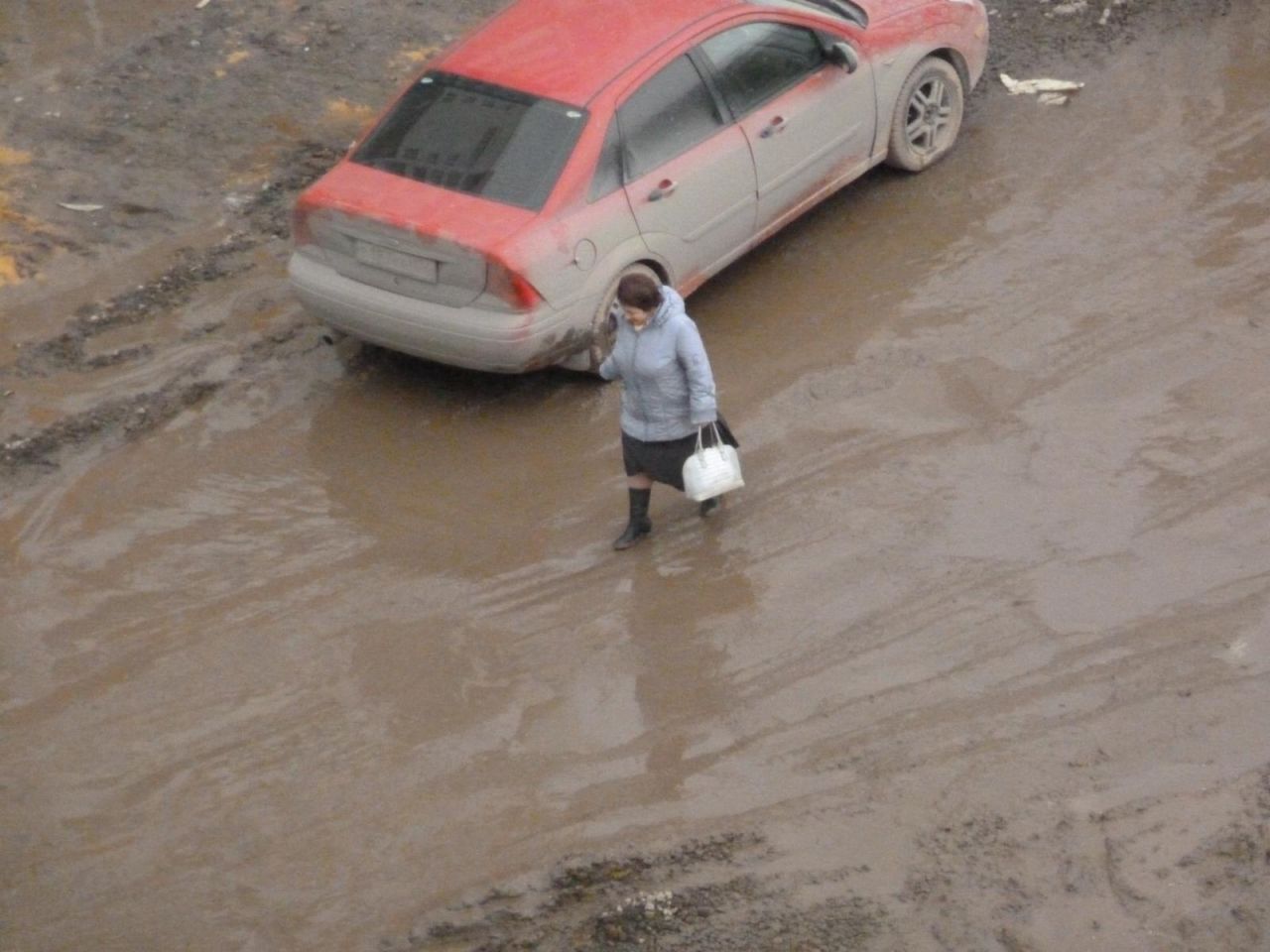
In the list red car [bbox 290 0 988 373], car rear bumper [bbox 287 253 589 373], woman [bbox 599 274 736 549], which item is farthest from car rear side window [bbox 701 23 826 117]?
woman [bbox 599 274 736 549]

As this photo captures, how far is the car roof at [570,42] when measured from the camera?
26.4ft

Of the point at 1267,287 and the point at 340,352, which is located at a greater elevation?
the point at 340,352

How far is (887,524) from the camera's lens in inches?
279

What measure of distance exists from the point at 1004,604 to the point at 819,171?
3293mm

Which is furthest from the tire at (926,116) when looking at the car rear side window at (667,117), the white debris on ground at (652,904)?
the white debris on ground at (652,904)

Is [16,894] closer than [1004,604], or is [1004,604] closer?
[16,894]

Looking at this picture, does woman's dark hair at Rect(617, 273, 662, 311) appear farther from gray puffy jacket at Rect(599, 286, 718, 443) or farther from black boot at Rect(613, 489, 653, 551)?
black boot at Rect(613, 489, 653, 551)

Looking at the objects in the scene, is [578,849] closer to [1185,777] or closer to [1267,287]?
[1185,777]

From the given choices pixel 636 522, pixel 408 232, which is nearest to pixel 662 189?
pixel 408 232

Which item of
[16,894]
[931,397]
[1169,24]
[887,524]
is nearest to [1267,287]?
[931,397]

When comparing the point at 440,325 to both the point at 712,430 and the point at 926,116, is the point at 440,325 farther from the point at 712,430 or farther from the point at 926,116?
the point at 926,116

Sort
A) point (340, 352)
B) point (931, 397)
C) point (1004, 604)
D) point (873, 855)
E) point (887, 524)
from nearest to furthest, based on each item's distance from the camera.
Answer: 1. point (873, 855)
2. point (1004, 604)
3. point (887, 524)
4. point (931, 397)
5. point (340, 352)

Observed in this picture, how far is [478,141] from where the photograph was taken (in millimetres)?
7969

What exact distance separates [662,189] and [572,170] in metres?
0.55
